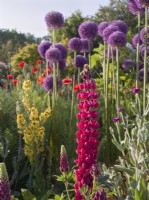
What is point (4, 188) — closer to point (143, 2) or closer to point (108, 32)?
point (143, 2)

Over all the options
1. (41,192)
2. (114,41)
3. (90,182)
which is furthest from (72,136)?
(90,182)

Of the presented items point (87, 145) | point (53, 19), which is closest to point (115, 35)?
point (53, 19)

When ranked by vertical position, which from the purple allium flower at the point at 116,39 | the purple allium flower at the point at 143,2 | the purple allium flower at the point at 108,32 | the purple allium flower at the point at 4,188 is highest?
the purple allium flower at the point at 143,2

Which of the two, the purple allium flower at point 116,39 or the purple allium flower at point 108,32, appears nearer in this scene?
the purple allium flower at point 116,39

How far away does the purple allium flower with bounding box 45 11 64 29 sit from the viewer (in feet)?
15.4

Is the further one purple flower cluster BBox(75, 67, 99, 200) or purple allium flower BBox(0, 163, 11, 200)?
purple flower cluster BBox(75, 67, 99, 200)

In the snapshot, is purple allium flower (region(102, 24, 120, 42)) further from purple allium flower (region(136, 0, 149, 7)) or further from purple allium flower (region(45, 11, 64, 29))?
purple allium flower (region(45, 11, 64, 29))

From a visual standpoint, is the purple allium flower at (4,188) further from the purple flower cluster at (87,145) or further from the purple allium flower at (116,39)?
the purple allium flower at (116,39)

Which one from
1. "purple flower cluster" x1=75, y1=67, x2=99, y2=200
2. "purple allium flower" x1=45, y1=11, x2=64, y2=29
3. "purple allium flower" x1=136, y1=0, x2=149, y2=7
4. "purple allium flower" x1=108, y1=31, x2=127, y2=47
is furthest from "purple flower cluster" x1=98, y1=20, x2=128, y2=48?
"purple flower cluster" x1=75, y1=67, x2=99, y2=200

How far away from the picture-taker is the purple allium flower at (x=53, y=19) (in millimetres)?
4680

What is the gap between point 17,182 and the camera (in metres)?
3.29

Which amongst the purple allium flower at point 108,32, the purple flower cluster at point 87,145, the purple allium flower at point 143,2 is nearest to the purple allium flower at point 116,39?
the purple allium flower at point 108,32

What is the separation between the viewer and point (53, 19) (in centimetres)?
468

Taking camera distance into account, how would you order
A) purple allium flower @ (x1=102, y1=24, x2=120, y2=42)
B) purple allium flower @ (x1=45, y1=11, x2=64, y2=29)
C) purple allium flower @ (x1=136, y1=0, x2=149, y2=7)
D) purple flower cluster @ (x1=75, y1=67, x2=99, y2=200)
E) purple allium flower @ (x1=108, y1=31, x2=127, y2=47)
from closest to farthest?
purple flower cluster @ (x1=75, y1=67, x2=99, y2=200) → purple allium flower @ (x1=136, y1=0, x2=149, y2=7) → purple allium flower @ (x1=108, y1=31, x2=127, y2=47) → purple allium flower @ (x1=102, y1=24, x2=120, y2=42) → purple allium flower @ (x1=45, y1=11, x2=64, y2=29)
